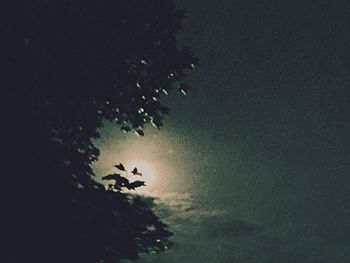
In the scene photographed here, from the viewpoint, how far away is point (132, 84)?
24.1ft

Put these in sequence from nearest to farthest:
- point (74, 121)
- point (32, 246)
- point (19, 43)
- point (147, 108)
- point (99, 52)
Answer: point (32, 246) → point (19, 43) → point (99, 52) → point (74, 121) → point (147, 108)

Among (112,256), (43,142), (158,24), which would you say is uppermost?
(158,24)

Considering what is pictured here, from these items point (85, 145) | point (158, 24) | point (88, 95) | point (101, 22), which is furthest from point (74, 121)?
point (158, 24)

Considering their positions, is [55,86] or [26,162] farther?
[55,86]

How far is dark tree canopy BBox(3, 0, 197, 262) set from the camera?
18.9 feet

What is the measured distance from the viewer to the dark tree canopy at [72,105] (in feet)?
18.9

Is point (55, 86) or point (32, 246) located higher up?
point (55, 86)

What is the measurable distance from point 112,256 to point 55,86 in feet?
9.00

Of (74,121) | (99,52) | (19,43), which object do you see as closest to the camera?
(19,43)

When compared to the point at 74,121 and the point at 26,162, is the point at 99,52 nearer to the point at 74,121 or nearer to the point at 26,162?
the point at 74,121

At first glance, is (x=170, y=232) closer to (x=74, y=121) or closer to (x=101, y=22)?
(x=74, y=121)

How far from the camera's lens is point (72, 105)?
6.73m

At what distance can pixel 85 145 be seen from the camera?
8.02 meters

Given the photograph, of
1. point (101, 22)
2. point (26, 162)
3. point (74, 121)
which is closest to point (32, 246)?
point (26, 162)
